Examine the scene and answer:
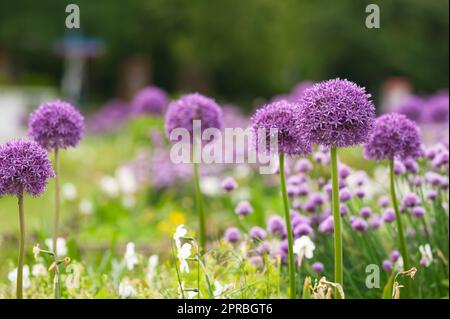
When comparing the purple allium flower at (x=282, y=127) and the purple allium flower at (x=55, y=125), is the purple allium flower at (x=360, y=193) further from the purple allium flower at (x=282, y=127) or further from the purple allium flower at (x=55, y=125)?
the purple allium flower at (x=55, y=125)

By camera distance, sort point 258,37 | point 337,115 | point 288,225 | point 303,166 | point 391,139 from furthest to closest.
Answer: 1. point 258,37
2. point 303,166
3. point 391,139
4. point 288,225
5. point 337,115

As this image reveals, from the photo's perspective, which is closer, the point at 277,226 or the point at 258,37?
the point at 277,226

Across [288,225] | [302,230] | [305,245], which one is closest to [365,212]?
[302,230]

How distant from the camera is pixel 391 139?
335cm

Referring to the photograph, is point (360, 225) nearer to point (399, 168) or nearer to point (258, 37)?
point (399, 168)

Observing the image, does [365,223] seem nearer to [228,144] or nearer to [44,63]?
[228,144]

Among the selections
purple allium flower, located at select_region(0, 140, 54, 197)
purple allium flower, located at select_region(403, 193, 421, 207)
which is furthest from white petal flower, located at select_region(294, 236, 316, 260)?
purple allium flower, located at select_region(0, 140, 54, 197)

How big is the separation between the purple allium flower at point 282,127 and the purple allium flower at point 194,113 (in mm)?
1147

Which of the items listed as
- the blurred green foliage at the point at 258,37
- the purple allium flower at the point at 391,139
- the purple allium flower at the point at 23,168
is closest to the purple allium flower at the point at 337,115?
the purple allium flower at the point at 391,139

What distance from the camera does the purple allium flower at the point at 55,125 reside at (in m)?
3.46

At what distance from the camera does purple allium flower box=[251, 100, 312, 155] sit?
3000 mm

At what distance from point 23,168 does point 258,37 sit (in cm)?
2224

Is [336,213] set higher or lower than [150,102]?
lower

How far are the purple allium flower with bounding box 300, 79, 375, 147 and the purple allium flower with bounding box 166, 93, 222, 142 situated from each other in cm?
147
